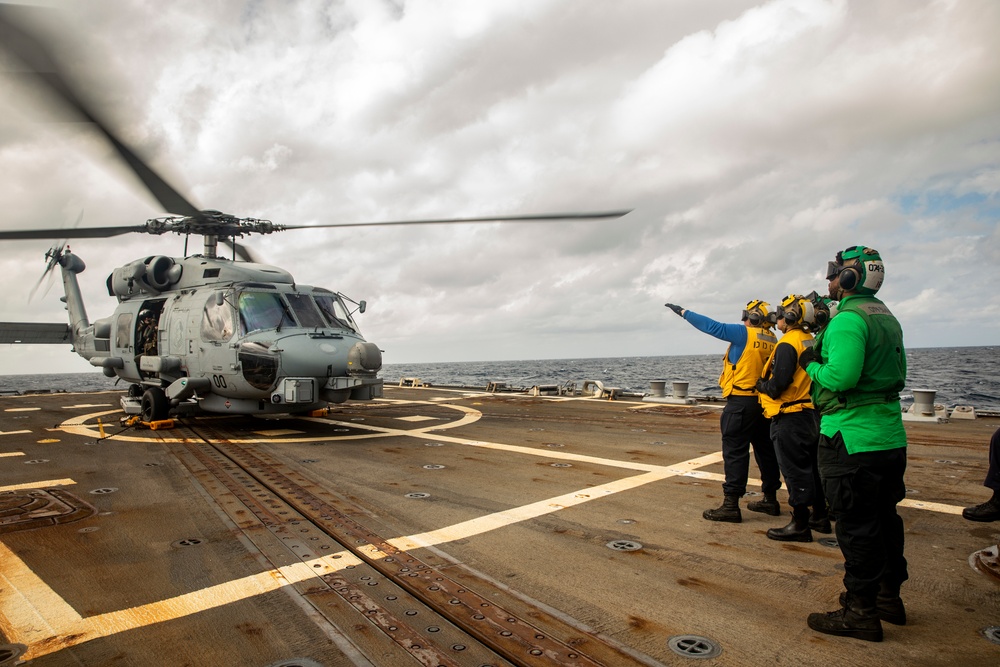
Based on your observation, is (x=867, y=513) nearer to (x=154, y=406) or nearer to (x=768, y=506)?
(x=768, y=506)

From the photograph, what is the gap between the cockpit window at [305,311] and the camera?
11.2 m

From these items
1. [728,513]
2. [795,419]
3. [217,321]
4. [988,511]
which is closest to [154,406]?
[217,321]

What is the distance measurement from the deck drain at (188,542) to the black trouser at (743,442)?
458 cm

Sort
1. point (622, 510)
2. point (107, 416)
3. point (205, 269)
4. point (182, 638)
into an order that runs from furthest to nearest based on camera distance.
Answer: point (107, 416)
point (205, 269)
point (622, 510)
point (182, 638)

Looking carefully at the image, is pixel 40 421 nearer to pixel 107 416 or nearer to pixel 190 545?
pixel 107 416

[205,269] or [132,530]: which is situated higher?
[205,269]

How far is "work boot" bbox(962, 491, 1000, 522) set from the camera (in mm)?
4992

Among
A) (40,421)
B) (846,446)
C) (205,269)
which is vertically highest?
(205,269)

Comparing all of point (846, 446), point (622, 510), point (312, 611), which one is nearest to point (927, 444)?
point (622, 510)

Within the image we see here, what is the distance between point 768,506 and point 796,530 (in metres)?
0.79

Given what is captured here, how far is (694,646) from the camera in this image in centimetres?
293

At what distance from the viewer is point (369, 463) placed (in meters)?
7.97

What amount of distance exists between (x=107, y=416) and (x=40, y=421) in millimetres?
1324

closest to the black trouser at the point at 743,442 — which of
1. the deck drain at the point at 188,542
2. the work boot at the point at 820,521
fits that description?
the work boot at the point at 820,521
